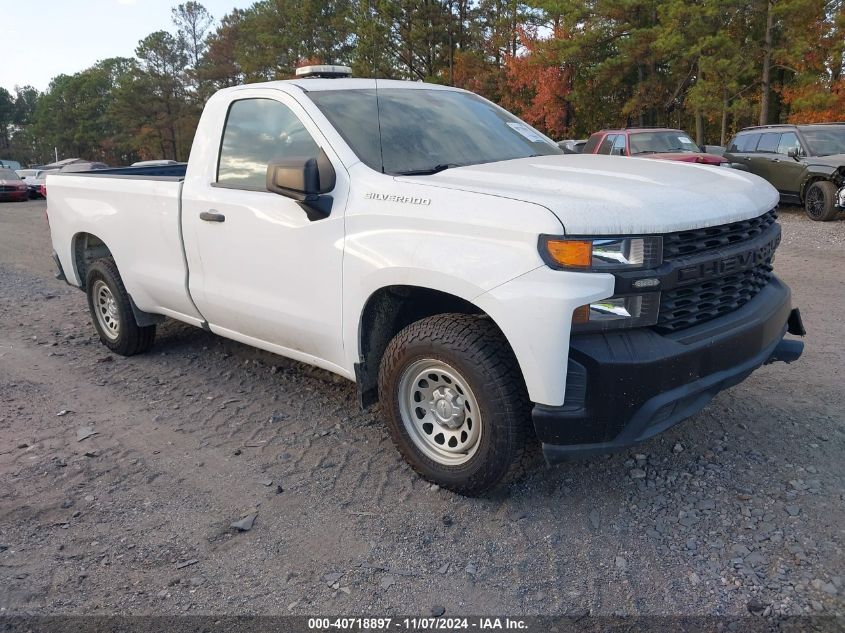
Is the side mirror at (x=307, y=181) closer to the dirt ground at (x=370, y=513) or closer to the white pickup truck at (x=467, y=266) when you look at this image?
the white pickup truck at (x=467, y=266)

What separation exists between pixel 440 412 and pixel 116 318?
350 centimetres

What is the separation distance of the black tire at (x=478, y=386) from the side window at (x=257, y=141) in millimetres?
1250

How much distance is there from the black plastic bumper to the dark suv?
35.3 feet

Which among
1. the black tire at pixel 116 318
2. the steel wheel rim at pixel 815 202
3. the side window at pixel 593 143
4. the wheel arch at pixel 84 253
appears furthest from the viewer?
the side window at pixel 593 143

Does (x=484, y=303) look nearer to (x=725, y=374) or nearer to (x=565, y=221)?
(x=565, y=221)

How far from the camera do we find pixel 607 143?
15.2 meters

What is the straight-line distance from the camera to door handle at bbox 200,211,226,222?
429 cm

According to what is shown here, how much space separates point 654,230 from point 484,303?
0.74 meters

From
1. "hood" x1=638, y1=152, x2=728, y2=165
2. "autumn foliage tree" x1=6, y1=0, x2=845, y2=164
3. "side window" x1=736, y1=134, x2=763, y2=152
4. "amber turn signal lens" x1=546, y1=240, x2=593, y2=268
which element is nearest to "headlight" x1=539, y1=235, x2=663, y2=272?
"amber turn signal lens" x1=546, y1=240, x2=593, y2=268

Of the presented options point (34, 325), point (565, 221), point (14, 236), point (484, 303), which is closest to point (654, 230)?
point (565, 221)

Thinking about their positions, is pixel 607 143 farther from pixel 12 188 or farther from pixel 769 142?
pixel 12 188

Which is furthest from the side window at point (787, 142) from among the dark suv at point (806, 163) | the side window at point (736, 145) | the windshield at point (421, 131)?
the windshield at point (421, 131)

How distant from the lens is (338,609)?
2.75m

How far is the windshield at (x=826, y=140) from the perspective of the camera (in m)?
13.0
